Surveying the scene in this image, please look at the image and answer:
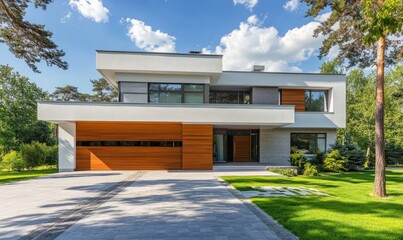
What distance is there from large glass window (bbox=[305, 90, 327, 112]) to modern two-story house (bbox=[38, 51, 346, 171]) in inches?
24.9

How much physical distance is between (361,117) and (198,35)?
21.5 m

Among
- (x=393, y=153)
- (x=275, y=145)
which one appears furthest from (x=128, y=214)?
(x=393, y=153)

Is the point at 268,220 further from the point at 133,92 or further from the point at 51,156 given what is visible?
the point at 51,156

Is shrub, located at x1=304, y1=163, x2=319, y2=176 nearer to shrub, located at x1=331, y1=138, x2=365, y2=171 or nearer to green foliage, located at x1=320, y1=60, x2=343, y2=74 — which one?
shrub, located at x1=331, y1=138, x2=365, y2=171

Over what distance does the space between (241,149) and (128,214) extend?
13.9 metres

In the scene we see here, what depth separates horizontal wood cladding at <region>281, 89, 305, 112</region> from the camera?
714 inches

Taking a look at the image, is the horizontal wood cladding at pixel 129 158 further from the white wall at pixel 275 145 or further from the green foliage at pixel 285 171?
the white wall at pixel 275 145

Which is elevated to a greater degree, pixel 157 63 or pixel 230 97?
pixel 157 63

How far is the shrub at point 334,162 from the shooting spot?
16.1 metres

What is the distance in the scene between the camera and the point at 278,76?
58.3ft

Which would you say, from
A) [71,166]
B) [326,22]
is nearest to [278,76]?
[326,22]

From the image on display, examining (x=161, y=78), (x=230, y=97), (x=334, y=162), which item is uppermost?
(x=161, y=78)

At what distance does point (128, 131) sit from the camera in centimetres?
1528

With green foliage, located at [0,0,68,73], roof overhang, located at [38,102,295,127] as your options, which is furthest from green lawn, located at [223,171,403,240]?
green foliage, located at [0,0,68,73]
